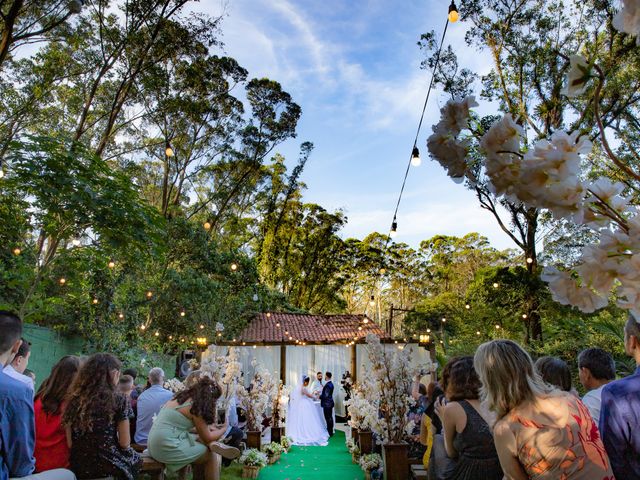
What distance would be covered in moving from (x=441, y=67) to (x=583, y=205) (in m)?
13.2

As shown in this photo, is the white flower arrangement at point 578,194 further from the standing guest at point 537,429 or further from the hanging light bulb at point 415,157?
the hanging light bulb at point 415,157

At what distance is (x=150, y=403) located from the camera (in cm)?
557

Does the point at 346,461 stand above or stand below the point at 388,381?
below

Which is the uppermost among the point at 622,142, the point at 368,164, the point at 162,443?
the point at 622,142

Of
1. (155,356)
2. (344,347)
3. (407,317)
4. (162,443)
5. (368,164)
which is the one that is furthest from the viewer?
(407,317)

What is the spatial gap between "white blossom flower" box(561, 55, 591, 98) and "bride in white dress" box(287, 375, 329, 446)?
1116cm

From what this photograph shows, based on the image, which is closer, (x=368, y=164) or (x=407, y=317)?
(x=368, y=164)

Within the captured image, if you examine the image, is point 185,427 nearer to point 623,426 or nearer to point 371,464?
point 371,464

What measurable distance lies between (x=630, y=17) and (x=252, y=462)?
7238 mm

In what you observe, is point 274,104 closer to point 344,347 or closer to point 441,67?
point 441,67

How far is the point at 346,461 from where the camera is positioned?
834 centimetres

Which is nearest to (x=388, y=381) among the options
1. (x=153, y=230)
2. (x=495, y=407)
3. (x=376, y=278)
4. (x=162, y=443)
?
(x=162, y=443)

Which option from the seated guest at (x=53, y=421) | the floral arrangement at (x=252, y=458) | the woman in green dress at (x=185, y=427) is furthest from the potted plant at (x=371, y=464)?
the seated guest at (x=53, y=421)

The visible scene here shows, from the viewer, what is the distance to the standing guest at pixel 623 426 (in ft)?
5.52
